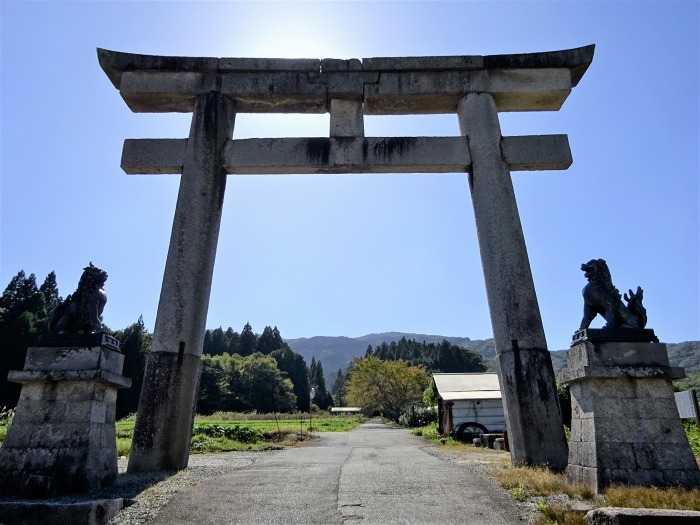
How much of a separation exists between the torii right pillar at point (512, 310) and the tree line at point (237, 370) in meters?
23.6

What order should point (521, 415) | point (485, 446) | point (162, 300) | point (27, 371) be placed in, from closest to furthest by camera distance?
point (27, 371) < point (521, 415) < point (162, 300) < point (485, 446)

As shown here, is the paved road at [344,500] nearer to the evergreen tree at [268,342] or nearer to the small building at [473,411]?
the small building at [473,411]

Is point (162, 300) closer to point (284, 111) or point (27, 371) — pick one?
point (27, 371)

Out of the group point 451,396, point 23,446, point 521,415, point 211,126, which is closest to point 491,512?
point 521,415

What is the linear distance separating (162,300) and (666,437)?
8.03 metres

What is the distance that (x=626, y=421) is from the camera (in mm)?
5355

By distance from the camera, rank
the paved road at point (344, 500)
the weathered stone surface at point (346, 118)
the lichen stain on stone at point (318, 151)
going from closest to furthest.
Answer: the paved road at point (344, 500)
the lichen stain on stone at point (318, 151)
the weathered stone surface at point (346, 118)

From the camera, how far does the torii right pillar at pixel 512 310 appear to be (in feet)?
23.9

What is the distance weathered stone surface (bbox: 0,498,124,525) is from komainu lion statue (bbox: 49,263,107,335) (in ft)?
8.23

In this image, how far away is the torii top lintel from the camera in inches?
382

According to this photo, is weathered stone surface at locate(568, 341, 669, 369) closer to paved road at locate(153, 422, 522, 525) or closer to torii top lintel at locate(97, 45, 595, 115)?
paved road at locate(153, 422, 522, 525)

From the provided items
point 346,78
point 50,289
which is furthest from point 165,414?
point 50,289

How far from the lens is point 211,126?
30.9 feet

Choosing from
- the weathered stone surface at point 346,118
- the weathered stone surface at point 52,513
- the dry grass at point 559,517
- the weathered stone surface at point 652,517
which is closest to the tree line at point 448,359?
the weathered stone surface at point 346,118
